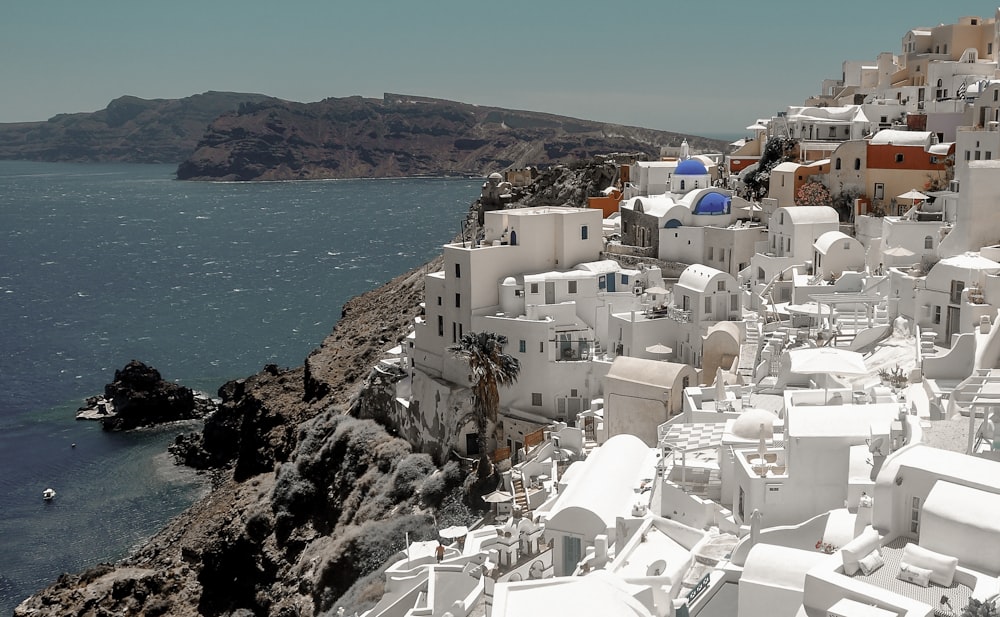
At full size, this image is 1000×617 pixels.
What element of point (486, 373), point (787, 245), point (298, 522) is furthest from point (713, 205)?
point (298, 522)

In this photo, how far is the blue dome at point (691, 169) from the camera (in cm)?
5594

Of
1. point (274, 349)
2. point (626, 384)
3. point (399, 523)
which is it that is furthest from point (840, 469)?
point (274, 349)

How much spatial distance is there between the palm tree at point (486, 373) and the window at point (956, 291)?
14.2 meters

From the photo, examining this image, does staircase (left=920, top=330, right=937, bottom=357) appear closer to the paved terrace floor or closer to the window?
the window

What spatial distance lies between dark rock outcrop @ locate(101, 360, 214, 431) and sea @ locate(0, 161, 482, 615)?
1.33 m

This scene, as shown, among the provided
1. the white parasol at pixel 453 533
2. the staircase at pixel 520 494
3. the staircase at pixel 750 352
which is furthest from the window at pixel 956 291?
the white parasol at pixel 453 533

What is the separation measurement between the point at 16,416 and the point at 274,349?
21.7 meters

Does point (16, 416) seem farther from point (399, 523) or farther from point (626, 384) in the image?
point (626, 384)

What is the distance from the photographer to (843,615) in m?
15.0

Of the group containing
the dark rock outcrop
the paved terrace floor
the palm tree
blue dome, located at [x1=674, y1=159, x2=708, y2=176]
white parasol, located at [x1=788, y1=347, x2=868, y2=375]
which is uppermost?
blue dome, located at [x1=674, y1=159, x2=708, y2=176]

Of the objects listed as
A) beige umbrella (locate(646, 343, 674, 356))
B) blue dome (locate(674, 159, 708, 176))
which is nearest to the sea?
beige umbrella (locate(646, 343, 674, 356))

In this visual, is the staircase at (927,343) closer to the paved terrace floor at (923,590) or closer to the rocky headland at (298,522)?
the paved terrace floor at (923,590)

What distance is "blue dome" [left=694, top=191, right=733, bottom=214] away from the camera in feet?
156

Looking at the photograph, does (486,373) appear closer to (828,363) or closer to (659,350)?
(659,350)
